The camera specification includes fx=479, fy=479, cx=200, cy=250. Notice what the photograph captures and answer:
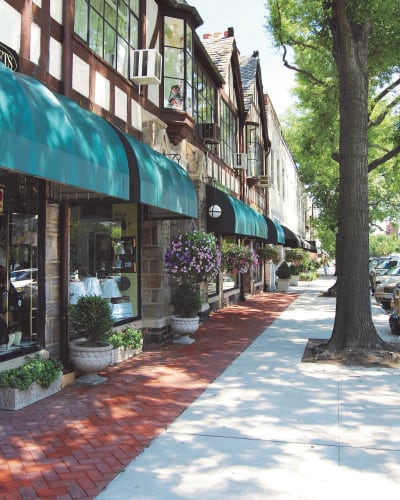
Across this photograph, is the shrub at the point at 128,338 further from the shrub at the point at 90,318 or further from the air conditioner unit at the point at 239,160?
the air conditioner unit at the point at 239,160

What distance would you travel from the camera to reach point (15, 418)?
16.5 feet

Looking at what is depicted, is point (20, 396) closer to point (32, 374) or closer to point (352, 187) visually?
point (32, 374)

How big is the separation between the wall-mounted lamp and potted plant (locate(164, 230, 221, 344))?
2416 mm

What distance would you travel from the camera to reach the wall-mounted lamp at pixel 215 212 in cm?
1197

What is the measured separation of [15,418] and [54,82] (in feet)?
13.6

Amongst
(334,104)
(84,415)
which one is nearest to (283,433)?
(84,415)

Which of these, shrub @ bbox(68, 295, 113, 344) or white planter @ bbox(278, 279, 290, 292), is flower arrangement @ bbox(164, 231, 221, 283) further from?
white planter @ bbox(278, 279, 290, 292)

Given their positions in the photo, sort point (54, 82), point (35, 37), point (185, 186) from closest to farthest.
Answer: point (35, 37), point (54, 82), point (185, 186)

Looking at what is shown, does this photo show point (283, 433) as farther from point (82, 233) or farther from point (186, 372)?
point (82, 233)

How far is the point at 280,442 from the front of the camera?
4.41 metres

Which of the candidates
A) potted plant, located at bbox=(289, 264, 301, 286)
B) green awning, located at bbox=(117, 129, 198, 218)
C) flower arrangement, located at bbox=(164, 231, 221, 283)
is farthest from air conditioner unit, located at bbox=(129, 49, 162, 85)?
potted plant, located at bbox=(289, 264, 301, 286)

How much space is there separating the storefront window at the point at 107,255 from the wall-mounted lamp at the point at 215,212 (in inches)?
128

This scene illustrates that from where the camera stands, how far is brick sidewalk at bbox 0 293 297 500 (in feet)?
12.1

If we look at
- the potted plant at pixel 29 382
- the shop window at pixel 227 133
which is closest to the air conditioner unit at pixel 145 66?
the potted plant at pixel 29 382
